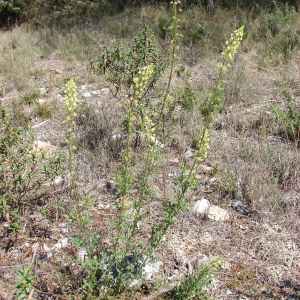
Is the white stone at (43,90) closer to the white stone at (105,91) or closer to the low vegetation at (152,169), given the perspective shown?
the low vegetation at (152,169)

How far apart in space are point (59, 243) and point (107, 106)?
2.52 metres

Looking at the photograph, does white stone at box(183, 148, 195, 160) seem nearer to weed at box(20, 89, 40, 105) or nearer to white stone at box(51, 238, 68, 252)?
white stone at box(51, 238, 68, 252)

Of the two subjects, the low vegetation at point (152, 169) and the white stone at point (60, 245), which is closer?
the low vegetation at point (152, 169)

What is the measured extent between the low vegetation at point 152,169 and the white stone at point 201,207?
0.06m

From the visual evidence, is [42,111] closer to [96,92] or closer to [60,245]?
[96,92]

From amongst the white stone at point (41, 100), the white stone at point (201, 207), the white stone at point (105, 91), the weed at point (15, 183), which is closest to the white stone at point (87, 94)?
the white stone at point (105, 91)

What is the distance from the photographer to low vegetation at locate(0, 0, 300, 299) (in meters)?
2.33

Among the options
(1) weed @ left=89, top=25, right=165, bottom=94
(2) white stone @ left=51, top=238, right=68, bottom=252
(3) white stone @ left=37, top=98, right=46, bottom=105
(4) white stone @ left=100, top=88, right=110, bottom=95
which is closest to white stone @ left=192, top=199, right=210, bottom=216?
(2) white stone @ left=51, top=238, right=68, bottom=252

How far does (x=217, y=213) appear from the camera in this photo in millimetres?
3176

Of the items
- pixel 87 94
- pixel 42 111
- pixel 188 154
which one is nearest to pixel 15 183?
pixel 188 154

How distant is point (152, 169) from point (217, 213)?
2.34ft

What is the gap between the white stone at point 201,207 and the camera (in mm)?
3176

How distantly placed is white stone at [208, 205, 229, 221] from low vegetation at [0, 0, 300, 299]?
2 centimetres

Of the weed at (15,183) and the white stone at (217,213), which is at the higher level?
the weed at (15,183)
